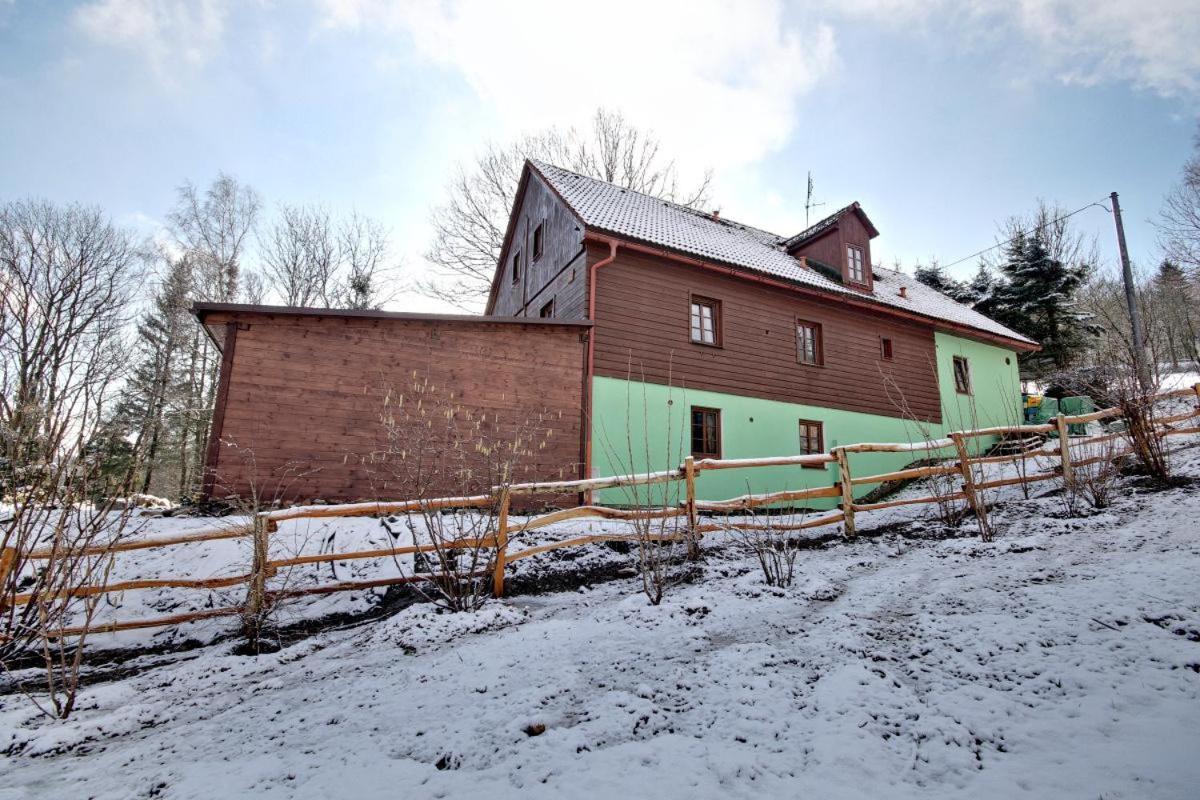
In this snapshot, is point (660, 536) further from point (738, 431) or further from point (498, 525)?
point (738, 431)

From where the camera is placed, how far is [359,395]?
30.5ft

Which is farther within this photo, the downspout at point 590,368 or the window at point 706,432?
the window at point 706,432

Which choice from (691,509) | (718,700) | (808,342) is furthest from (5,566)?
(808,342)

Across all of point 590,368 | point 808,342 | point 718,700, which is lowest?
point 718,700

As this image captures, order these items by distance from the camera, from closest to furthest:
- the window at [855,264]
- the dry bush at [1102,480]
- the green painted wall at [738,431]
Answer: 1. the dry bush at [1102,480]
2. the green painted wall at [738,431]
3. the window at [855,264]

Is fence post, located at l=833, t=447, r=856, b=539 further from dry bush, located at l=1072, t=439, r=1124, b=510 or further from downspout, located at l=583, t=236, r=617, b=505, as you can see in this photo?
downspout, located at l=583, t=236, r=617, b=505

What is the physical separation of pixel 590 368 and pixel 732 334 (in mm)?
3934

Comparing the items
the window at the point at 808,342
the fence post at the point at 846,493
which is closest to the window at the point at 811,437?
the window at the point at 808,342

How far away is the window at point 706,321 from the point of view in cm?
1259

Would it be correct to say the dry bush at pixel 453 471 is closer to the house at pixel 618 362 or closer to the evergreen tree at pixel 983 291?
the house at pixel 618 362

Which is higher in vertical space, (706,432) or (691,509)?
(706,432)

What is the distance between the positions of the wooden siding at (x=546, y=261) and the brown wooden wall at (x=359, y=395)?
7.46 ft

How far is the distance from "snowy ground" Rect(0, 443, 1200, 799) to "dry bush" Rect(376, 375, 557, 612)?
0.54 metres

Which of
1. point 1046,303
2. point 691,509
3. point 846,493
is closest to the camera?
point 691,509
